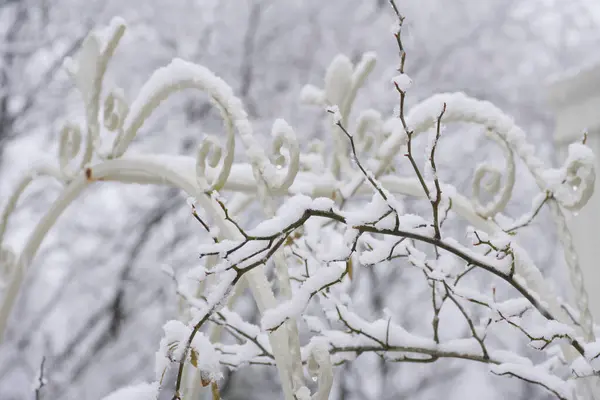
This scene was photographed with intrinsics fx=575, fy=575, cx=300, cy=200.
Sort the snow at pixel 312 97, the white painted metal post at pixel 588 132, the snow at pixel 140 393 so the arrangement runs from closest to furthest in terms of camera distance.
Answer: the snow at pixel 140 393
the snow at pixel 312 97
the white painted metal post at pixel 588 132

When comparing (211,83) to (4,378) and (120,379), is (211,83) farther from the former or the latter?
(4,378)

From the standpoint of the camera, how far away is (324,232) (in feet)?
5.19

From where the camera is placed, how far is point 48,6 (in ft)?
13.9

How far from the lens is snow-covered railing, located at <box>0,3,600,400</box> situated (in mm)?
669

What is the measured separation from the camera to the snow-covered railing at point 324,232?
0.67 meters

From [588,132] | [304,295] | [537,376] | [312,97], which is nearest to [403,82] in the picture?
[304,295]

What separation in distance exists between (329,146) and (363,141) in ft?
10.1

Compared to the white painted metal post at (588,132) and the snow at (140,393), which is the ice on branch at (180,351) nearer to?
the snow at (140,393)

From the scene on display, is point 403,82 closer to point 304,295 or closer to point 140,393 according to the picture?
point 304,295

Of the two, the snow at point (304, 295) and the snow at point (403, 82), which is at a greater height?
the snow at point (403, 82)

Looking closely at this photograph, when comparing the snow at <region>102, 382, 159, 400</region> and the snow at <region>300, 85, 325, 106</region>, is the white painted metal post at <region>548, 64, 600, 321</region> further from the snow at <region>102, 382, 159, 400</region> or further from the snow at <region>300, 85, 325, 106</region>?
the snow at <region>102, 382, 159, 400</region>

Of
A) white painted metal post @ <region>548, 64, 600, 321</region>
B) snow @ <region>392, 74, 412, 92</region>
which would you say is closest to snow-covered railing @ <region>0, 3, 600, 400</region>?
snow @ <region>392, 74, 412, 92</region>

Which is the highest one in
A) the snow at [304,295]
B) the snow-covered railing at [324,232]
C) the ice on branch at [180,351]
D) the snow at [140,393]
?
the snow-covered railing at [324,232]

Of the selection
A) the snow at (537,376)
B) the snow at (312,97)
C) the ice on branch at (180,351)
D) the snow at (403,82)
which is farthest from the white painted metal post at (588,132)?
the ice on branch at (180,351)
